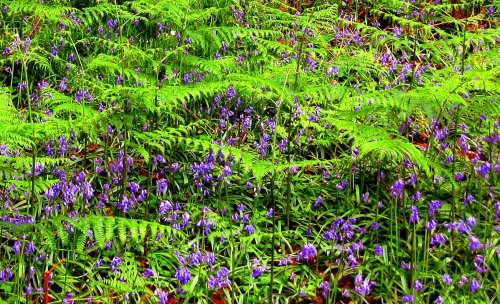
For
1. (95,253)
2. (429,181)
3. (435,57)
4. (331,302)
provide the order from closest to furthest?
(331,302) → (95,253) → (429,181) → (435,57)

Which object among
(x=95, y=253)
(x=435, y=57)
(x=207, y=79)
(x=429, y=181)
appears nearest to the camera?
(x=95, y=253)

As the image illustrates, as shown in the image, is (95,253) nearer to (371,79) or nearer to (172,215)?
(172,215)

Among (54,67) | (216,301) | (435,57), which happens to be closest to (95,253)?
(216,301)

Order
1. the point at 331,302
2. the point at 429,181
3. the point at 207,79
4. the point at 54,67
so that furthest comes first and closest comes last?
the point at 54,67 < the point at 207,79 < the point at 429,181 < the point at 331,302

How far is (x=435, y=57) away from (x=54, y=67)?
4.37 metres

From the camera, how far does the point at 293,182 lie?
507cm

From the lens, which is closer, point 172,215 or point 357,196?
point 172,215

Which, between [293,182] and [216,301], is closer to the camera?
[216,301]

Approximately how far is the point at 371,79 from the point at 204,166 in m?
3.01

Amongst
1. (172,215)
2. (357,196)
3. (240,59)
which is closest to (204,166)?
(172,215)

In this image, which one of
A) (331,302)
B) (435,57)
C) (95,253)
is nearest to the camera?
(331,302)

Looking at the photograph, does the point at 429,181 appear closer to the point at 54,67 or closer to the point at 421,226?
the point at 421,226

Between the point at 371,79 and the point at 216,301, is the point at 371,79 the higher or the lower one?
the higher one

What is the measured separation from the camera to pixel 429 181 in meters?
4.86
